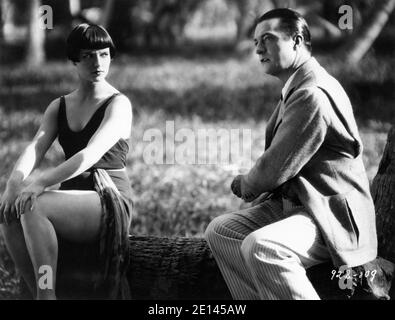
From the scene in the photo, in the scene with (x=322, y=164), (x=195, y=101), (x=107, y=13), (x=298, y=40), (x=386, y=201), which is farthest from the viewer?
(x=195, y=101)

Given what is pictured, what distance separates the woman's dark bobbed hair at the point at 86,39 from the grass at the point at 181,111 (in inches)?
52.3

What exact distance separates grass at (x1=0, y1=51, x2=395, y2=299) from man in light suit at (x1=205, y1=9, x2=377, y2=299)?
1294 mm

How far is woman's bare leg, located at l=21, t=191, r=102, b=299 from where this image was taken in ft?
10.4

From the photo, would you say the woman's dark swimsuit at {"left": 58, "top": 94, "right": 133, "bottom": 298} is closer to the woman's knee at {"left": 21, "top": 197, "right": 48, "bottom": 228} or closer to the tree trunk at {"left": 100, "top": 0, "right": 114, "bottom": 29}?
the woman's knee at {"left": 21, "top": 197, "right": 48, "bottom": 228}

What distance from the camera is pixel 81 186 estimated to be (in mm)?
3338

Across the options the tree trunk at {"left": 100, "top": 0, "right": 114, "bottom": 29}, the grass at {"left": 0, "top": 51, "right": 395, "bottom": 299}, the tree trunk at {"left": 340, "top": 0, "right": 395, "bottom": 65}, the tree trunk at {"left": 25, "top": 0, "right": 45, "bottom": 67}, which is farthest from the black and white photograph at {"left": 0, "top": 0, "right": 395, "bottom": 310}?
the tree trunk at {"left": 25, "top": 0, "right": 45, "bottom": 67}

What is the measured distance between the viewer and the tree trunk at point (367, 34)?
7.28 m

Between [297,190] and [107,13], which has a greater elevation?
[107,13]

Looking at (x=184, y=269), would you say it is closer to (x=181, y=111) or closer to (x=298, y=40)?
(x=298, y=40)

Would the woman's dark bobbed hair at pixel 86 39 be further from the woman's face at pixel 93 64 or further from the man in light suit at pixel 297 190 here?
the man in light suit at pixel 297 190

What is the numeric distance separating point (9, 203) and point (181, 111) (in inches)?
157

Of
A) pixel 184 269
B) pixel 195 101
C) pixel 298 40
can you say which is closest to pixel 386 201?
pixel 298 40
